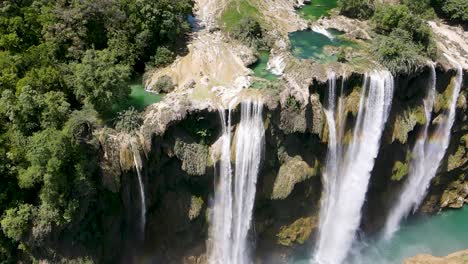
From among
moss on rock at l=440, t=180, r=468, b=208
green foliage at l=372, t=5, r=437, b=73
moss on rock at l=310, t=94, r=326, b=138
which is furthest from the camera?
moss on rock at l=440, t=180, r=468, b=208

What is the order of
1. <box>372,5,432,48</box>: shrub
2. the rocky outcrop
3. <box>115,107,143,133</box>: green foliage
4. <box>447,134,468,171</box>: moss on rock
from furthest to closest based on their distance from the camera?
1. <box>447,134,468,171</box>: moss on rock
2. <box>372,5,432,48</box>: shrub
3. the rocky outcrop
4. <box>115,107,143,133</box>: green foliage

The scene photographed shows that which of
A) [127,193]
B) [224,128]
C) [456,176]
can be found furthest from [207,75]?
[456,176]

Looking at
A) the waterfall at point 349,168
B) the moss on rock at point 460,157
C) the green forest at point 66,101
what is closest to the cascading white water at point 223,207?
the green forest at point 66,101

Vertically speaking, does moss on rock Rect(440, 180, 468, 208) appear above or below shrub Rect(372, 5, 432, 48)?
below

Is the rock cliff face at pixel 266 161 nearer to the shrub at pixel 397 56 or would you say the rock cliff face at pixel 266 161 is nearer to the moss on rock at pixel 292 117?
the moss on rock at pixel 292 117

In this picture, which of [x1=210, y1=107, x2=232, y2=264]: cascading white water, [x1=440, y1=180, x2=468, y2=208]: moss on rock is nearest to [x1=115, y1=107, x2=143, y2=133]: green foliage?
[x1=210, y1=107, x2=232, y2=264]: cascading white water

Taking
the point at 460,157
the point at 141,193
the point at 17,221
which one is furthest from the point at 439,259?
the point at 17,221

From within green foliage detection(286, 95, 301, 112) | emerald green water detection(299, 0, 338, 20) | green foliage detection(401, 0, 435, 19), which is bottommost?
green foliage detection(286, 95, 301, 112)

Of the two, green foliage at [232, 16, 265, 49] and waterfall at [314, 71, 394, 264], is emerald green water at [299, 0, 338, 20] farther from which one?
waterfall at [314, 71, 394, 264]
